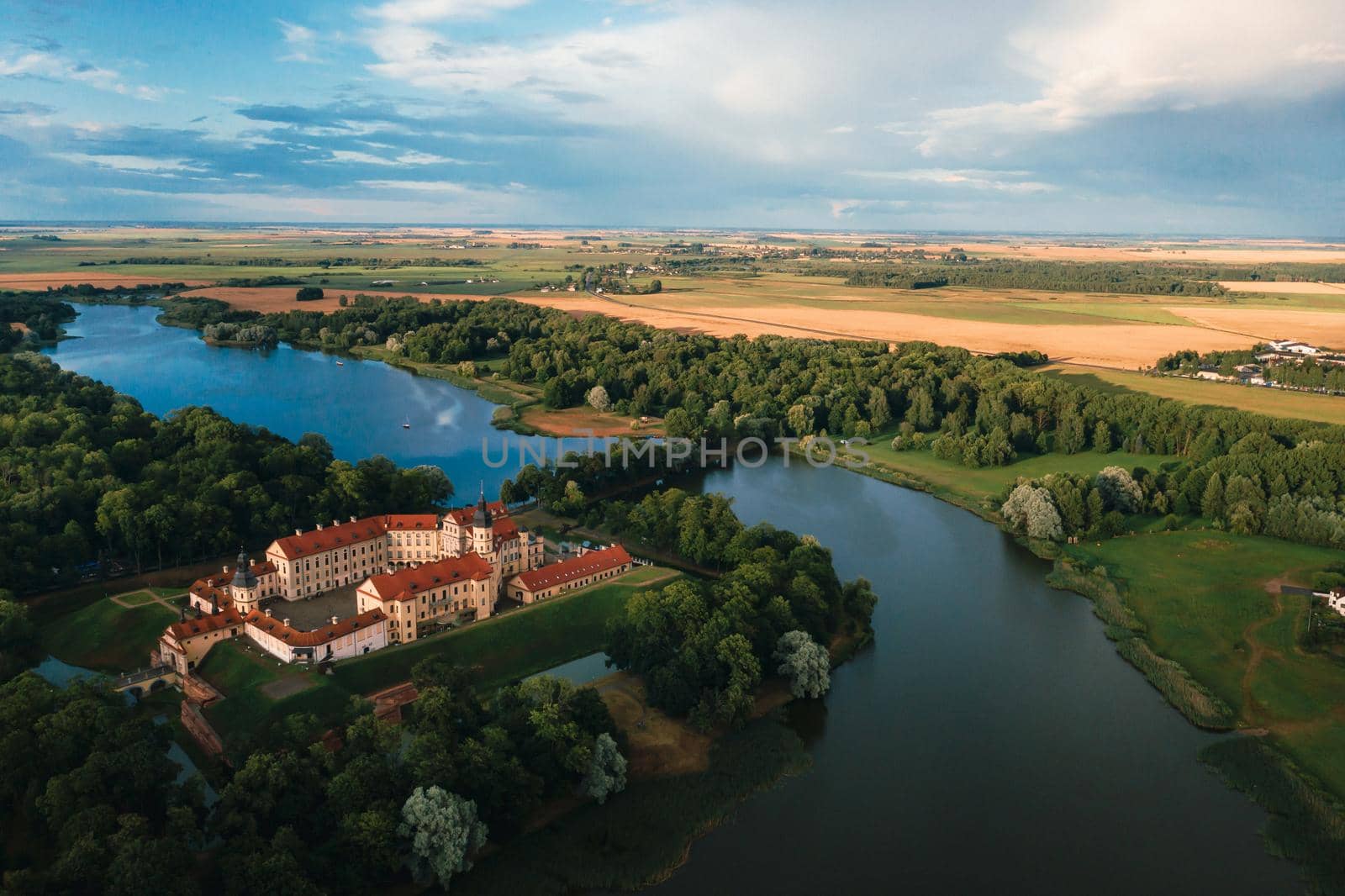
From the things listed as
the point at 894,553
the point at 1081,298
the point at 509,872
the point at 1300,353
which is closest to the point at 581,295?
the point at 1081,298

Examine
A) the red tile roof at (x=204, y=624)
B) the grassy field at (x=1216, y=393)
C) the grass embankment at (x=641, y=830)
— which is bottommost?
the grass embankment at (x=641, y=830)

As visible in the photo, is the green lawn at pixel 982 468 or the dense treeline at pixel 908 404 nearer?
the dense treeline at pixel 908 404

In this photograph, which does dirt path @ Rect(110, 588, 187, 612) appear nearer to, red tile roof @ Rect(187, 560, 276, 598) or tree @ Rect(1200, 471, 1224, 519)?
red tile roof @ Rect(187, 560, 276, 598)

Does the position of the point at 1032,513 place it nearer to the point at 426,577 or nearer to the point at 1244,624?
the point at 1244,624

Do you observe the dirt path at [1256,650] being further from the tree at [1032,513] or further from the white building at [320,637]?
the white building at [320,637]

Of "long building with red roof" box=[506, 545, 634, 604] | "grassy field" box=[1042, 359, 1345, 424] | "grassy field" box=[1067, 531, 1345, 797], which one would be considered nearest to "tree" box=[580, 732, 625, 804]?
"long building with red roof" box=[506, 545, 634, 604]

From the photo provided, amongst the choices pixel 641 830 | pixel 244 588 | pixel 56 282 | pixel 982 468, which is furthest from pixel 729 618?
pixel 56 282

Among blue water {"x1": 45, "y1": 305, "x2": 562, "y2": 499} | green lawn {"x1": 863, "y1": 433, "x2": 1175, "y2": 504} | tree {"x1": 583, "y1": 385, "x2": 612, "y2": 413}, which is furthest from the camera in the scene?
tree {"x1": 583, "y1": 385, "x2": 612, "y2": 413}

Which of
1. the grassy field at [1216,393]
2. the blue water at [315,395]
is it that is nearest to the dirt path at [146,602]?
the blue water at [315,395]
